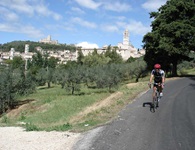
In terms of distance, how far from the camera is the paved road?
24.5ft

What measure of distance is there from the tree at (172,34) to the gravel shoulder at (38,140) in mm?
28184

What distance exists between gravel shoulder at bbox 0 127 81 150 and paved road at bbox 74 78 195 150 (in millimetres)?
477

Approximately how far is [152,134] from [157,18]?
1336 inches

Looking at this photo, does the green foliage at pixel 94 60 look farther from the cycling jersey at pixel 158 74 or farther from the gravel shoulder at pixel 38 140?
the gravel shoulder at pixel 38 140

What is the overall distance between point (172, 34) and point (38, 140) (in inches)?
1236

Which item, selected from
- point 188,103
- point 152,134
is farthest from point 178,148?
point 188,103

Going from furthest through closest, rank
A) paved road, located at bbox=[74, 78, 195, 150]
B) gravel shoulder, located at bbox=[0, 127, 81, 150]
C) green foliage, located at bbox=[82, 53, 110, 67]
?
1. green foliage, located at bbox=[82, 53, 110, 67]
2. gravel shoulder, located at bbox=[0, 127, 81, 150]
3. paved road, located at bbox=[74, 78, 195, 150]

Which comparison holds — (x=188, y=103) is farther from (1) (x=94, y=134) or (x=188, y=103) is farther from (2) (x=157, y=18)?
(2) (x=157, y=18)

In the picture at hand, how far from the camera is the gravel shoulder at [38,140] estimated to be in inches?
317

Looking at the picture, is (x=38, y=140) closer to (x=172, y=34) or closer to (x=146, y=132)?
(x=146, y=132)

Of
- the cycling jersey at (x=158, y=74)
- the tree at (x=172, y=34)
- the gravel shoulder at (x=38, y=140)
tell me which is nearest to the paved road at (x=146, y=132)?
the gravel shoulder at (x=38, y=140)

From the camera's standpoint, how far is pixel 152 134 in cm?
848

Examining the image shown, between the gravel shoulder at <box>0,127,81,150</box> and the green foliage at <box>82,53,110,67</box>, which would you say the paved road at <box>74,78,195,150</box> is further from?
the green foliage at <box>82,53,110,67</box>

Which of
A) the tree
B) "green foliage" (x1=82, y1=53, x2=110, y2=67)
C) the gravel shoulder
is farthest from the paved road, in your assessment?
"green foliage" (x1=82, y1=53, x2=110, y2=67)
